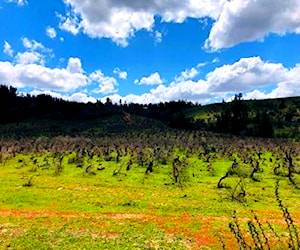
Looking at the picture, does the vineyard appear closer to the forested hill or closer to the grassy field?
the grassy field

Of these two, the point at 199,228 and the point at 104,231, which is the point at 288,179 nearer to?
the point at 199,228

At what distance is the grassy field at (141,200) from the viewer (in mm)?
23797

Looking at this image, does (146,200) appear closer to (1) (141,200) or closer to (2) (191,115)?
(1) (141,200)

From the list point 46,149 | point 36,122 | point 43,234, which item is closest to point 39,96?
point 36,122

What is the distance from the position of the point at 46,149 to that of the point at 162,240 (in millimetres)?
47200

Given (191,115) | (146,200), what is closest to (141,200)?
(146,200)

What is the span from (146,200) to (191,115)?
112 metres

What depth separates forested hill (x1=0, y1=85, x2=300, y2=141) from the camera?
355ft

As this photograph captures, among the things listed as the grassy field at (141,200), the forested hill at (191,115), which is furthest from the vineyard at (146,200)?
the forested hill at (191,115)

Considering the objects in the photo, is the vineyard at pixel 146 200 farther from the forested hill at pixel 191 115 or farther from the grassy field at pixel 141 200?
the forested hill at pixel 191 115

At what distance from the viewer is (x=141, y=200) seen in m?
33.7

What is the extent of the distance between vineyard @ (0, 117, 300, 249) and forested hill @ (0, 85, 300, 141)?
44.1 meters

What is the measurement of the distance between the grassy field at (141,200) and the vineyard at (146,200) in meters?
0.07

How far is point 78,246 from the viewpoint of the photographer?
2261cm
